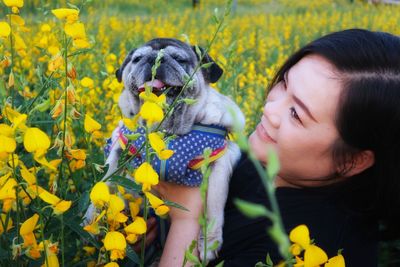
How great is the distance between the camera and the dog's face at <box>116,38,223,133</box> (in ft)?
4.44

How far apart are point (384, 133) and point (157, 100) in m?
0.67

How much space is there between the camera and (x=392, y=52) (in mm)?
1224

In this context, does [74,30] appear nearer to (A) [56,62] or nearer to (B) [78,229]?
(A) [56,62]

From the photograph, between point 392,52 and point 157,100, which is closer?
point 157,100

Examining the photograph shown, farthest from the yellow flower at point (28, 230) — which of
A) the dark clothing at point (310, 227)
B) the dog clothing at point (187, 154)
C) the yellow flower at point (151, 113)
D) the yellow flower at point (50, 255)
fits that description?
the dark clothing at point (310, 227)

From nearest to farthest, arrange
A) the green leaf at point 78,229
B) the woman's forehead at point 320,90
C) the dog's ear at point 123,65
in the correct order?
the green leaf at point 78,229
the woman's forehead at point 320,90
the dog's ear at point 123,65

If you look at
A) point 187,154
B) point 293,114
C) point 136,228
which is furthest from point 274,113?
point 136,228

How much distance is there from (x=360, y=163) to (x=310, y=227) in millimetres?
215

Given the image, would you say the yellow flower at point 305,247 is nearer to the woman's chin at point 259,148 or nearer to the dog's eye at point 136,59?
the woman's chin at point 259,148

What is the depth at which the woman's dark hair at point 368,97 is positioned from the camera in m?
1.17

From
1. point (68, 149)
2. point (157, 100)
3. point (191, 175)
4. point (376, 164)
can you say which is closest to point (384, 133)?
point (376, 164)

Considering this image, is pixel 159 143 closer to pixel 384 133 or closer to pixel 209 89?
pixel 384 133

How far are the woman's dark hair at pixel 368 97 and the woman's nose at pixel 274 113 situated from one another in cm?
14

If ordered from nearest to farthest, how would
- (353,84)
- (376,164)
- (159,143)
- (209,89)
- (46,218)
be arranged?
(159,143) → (46,218) → (353,84) → (376,164) → (209,89)
